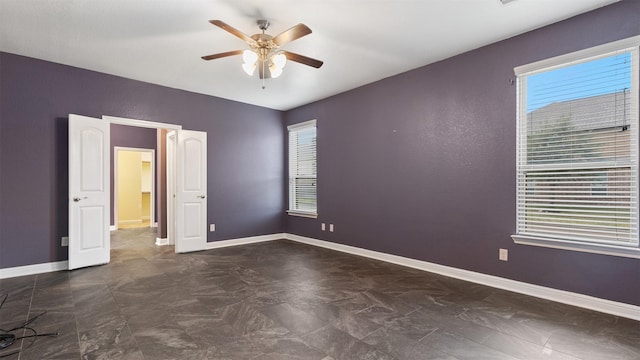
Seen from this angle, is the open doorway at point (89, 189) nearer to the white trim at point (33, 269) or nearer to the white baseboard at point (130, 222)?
the white trim at point (33, 269)

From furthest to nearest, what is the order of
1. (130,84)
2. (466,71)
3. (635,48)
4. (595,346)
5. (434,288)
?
(130,84)
(466,71)
(434,288)
(635,48)
(595,346)

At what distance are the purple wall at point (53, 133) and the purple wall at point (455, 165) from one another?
2.09 m

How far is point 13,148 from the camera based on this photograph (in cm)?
363

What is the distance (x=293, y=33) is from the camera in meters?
2.53

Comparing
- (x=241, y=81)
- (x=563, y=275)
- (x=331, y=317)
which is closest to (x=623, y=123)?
(x=563, y=275)

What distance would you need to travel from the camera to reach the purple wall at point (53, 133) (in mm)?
3619

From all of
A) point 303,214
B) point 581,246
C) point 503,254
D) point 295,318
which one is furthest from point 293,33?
point 303,214

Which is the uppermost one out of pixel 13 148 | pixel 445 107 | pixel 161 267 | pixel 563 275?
pixel 445 107

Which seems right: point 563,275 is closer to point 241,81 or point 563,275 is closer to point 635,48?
point 635,48

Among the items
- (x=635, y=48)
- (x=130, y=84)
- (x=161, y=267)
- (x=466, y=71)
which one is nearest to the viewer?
(x=635, y=48)

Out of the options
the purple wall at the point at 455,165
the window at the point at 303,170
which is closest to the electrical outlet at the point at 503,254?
the purple wall at the point at 455,165

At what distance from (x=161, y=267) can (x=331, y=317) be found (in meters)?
2.72

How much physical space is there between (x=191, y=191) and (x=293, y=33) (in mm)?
3409

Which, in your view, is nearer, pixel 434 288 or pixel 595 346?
pixel 595 346
